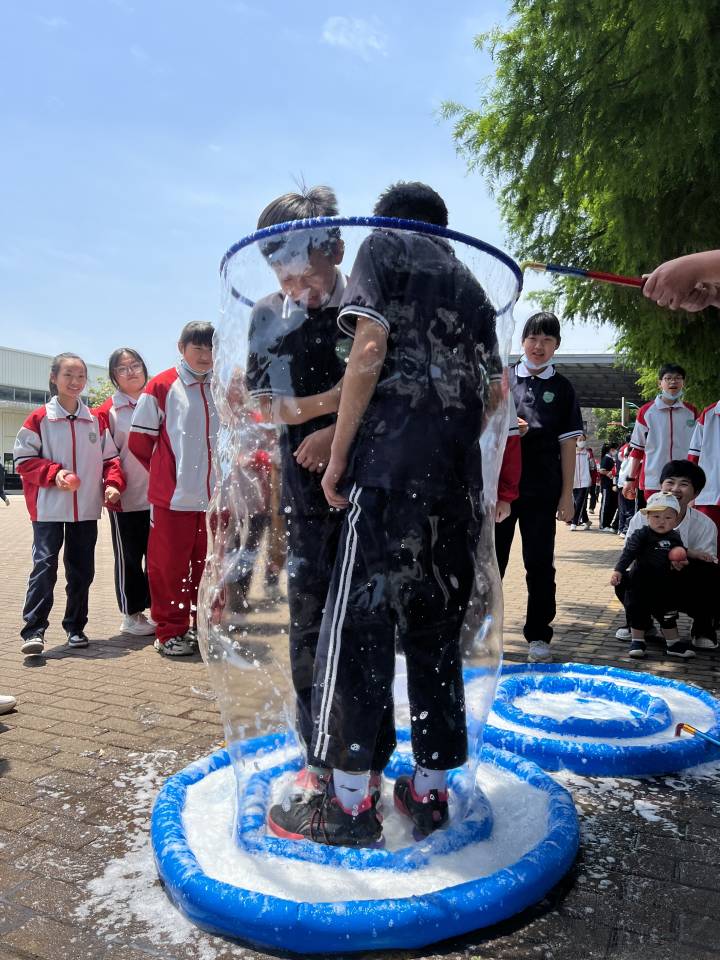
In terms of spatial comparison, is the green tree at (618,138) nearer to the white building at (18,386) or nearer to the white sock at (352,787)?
the white sock at (352,787)

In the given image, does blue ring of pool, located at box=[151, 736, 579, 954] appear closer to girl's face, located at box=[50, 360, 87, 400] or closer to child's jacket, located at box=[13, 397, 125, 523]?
child's jacket, located at box=[13, 397, 125, 523]

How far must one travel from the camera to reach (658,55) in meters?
6.14

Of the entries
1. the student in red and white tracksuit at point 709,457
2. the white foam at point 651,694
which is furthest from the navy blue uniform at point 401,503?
the student in red and white tracksuit at point 709,457

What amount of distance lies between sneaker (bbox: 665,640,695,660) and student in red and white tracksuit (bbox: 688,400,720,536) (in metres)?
0.94

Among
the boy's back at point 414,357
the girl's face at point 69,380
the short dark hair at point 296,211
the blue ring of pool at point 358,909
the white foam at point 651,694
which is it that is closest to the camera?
the blue ring of pool at point 358,909

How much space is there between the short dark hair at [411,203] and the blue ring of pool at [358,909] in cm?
173

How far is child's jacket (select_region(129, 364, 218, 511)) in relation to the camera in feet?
15.7

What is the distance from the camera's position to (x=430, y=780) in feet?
7.50

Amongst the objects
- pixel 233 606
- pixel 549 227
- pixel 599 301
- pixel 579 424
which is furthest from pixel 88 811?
pixel 599 301

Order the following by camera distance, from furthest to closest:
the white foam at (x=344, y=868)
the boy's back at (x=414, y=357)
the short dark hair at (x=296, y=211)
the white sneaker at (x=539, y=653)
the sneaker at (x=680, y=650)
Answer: the sneaker at (x=680, y=650) < the white sneaker at (x=539, y=653) < the short dark hair at (x=296, y=211) < the boy's back at (x=414, y=357) < the white foam at (x=344, y=868)

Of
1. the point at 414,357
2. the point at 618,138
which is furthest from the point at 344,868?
the point at 618,138

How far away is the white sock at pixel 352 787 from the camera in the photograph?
7.22ft

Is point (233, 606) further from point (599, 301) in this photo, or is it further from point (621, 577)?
point (599, 301)

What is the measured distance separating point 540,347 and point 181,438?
2.21m
